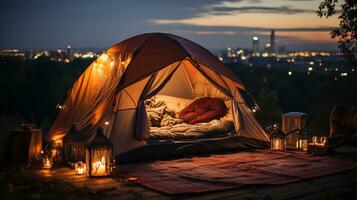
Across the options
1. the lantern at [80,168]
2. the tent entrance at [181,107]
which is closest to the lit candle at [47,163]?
the lantern at [80,168]

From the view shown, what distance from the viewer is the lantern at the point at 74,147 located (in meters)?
6.02

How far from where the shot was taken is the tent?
6.44m

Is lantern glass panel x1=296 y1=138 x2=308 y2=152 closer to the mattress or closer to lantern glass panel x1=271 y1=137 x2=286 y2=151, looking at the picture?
lantern glass panel x1=271 y1=137 x2=286 y2=151

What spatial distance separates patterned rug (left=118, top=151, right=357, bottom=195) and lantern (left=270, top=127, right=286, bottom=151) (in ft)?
0.83

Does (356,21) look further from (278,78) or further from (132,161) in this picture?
(278,78)

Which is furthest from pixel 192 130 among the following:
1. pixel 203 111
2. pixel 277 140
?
pixel 277 140

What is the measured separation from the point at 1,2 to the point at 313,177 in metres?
14.8

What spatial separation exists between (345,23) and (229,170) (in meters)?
2.16

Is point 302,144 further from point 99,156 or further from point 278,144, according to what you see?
point 99,156

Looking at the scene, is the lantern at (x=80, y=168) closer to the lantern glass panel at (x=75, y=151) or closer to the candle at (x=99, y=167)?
the candle at (x=99, y=167)

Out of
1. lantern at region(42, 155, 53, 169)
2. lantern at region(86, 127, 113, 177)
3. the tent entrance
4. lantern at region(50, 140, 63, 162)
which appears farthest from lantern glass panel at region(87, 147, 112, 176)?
the tent entrance

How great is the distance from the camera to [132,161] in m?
6.23

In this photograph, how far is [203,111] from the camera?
7.80m

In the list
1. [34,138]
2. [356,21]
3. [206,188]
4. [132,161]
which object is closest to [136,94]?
[132,161]
